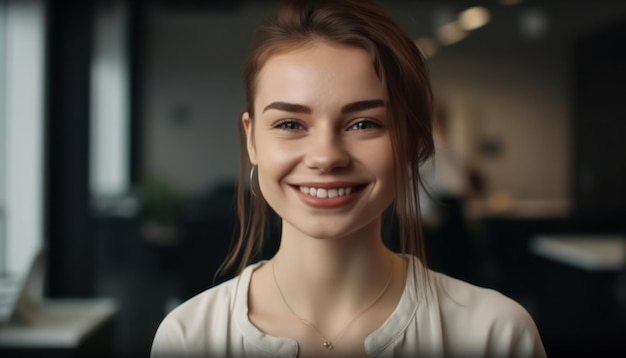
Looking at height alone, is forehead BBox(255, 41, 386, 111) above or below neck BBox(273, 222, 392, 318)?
above

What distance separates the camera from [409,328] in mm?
732

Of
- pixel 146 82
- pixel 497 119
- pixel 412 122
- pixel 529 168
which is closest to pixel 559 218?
pixel 529 168

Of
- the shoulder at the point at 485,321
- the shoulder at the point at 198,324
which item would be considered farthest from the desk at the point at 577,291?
the shoulder at the point at 198,324

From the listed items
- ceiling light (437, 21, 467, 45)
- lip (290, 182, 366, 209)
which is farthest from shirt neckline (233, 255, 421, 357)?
ceiling light (437, 21, 467, 45)

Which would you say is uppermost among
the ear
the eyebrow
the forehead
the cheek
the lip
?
the forehead

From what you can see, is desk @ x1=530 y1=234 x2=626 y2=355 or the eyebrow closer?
the eyebrow

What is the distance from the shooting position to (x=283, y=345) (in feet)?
2.41

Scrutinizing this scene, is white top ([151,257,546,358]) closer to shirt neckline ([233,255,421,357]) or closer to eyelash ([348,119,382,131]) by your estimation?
shirt neckline ([233,255,421,357])

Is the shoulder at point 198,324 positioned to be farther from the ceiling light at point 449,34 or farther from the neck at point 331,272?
the ceiling light at point 449,34

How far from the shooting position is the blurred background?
2.14m

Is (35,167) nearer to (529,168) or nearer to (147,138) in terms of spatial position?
(147,138)

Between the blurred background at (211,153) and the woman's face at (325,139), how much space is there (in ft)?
3.84

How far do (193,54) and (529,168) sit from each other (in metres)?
1.17

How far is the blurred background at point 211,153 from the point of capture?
2.14 meters
